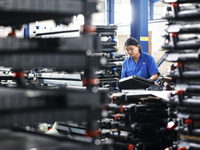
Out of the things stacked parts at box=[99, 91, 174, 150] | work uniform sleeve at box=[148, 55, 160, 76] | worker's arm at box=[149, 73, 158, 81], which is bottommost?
stacked parts at box=[99, 91, 174, 150]

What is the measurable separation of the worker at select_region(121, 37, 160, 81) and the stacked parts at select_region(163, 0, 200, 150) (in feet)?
9.29

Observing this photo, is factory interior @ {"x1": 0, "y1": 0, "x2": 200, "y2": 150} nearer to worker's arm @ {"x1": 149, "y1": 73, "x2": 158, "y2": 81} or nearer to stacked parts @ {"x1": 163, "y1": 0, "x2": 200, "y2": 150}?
stacked parts @ {"x1": 163, "y1": 0, "x2": 200, "y2": 150}

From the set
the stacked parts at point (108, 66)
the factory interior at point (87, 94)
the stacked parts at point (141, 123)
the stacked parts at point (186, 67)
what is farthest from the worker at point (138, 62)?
the stacked parts at point (186, 67)

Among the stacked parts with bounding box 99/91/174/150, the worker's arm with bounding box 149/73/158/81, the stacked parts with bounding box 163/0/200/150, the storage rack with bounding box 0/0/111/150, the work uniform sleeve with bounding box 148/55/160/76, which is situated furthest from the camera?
the work uniform sleeve with bounding box 148/55/160/76

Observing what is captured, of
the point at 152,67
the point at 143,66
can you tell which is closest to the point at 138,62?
the point at 143,66

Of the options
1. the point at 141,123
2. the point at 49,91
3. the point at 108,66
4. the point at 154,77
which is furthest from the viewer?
the point at 108,66

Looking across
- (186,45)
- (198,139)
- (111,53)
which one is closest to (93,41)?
(186,45)

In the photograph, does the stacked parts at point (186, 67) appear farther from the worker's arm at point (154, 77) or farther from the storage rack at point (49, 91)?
the worker's arm at point (154, 77)

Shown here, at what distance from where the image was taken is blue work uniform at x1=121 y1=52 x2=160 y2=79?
6016 mm

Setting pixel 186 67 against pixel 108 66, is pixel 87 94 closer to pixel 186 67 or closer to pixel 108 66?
pixel 186 67

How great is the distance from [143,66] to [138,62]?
137 millimetres

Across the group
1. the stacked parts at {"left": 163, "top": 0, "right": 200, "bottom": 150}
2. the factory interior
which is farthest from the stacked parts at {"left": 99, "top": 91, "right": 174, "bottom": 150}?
the stacked parts at {"left": 163, "top": 0, "right": 200, "bottom": 150}

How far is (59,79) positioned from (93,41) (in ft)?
13.2

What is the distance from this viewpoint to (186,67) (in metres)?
2.95
